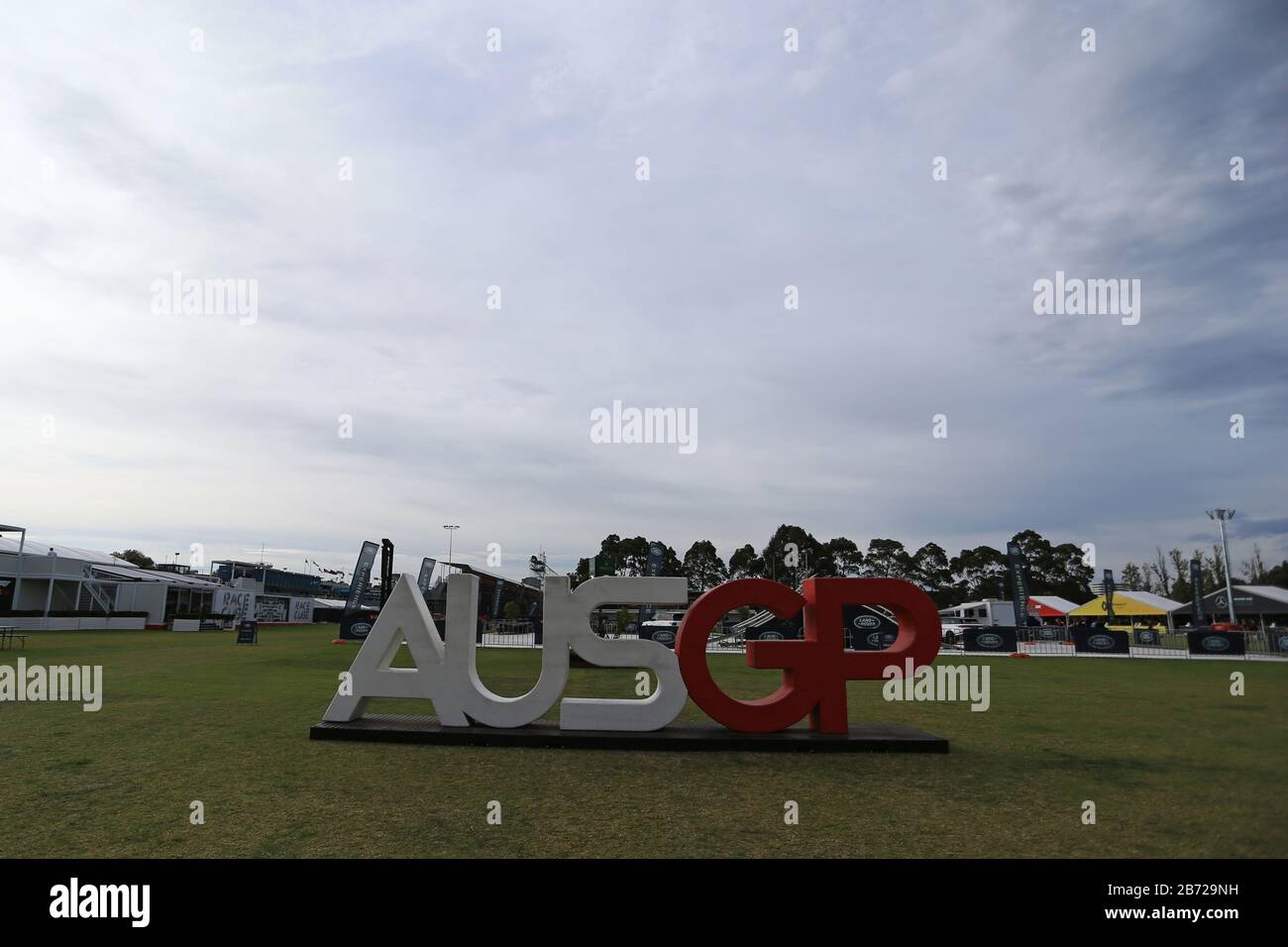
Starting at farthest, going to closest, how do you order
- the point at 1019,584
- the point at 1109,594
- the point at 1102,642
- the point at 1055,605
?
the point at 1055,605
the point at 1109,594
the point at 1019,584
the point at 1102,642

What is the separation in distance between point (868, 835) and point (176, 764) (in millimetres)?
7833

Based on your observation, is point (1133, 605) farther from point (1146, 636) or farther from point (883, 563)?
point (883, 563)

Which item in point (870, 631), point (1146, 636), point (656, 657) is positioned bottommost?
point (1146, 636)

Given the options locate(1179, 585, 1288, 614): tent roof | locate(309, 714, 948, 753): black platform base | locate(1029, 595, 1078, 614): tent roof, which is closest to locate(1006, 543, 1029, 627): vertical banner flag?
locate(1029, 595, 1078, 614): tent roof

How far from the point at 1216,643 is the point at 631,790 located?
1239 inches

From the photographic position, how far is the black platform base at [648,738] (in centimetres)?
953

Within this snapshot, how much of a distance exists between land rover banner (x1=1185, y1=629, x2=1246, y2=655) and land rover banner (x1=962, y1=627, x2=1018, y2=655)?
683cm

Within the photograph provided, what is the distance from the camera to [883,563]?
8569 cm

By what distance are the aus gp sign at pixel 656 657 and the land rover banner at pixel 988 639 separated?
23.7 meters

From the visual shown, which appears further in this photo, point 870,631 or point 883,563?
point 883,563

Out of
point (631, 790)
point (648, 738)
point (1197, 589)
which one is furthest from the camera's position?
point (1197, 589)

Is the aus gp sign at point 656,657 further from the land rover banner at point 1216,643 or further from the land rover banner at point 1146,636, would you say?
the land rover banner at point 1146,636

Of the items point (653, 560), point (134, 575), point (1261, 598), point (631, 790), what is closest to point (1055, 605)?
point (653, 560)

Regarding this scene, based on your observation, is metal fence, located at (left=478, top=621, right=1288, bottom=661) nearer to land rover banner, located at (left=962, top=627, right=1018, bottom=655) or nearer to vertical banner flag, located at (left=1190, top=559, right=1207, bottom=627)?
land rover banner, located at (left=962, top=627, right=1018, bottom=655)
